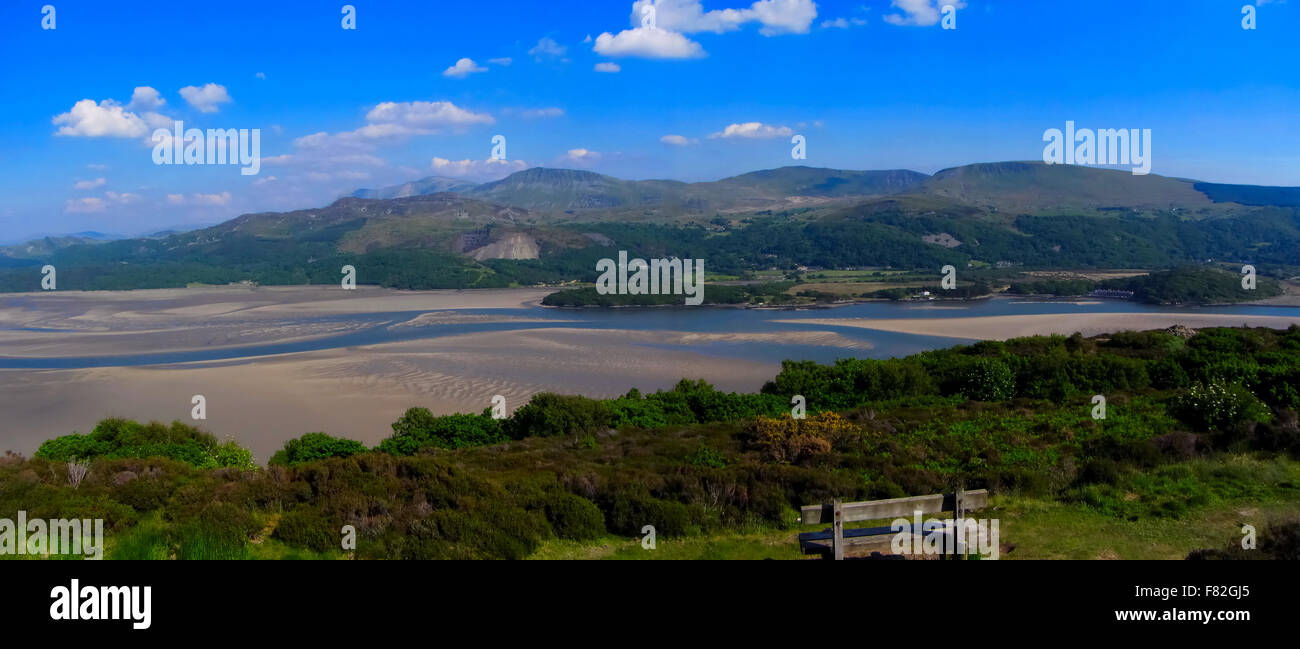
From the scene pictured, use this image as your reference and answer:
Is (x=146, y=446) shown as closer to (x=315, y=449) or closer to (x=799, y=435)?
(x=315, y=449)

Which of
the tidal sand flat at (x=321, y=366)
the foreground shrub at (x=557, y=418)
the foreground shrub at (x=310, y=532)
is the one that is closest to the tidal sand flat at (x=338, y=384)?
the tidal sand flat at (x=321, y=366)

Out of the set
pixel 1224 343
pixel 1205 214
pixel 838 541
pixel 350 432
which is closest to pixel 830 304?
pixel 1224 343

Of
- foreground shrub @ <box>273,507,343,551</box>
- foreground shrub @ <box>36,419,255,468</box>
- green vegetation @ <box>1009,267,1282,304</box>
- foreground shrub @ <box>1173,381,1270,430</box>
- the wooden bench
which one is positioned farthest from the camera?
green vegetation @ <box>1009,267,1282,304</box>

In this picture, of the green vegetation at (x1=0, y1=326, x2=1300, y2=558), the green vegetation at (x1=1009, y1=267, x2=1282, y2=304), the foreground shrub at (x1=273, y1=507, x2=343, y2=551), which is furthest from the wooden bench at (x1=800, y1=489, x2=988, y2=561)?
the green vegetation at (x1=1009, y1=267, x2=1282, y2=304)

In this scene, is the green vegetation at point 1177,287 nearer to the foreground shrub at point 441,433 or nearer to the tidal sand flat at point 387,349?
the tidal sand flat at point 387,349
